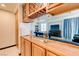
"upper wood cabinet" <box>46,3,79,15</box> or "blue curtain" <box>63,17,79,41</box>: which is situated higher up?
"upper wood cabinet" <box>46,3,79,15</box>

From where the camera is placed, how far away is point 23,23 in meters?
2.96

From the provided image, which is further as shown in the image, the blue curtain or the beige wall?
the beige wall

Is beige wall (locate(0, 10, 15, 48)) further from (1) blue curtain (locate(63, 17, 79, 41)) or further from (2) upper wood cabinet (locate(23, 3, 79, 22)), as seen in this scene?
(1) blue curtain (locate(63, 17, 79, 41))

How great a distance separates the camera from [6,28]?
169 centimetres

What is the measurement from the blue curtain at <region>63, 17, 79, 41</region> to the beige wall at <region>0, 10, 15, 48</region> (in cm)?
77

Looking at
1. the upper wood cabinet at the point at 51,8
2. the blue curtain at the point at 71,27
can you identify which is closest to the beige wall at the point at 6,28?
the upper wood cabinet at the point at 51,8

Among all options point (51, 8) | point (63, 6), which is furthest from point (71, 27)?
point (51, 8)

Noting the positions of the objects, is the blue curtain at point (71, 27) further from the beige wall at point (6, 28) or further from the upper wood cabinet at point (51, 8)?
the beige wall at point (6, 28)

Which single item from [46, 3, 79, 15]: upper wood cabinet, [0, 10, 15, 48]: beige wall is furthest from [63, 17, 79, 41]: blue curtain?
[0, 10, 15, 48]: beige wall

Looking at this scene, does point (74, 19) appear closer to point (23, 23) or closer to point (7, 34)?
point (7, 34)

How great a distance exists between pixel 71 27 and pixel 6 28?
913 millimetres

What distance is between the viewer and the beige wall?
5.49 ft

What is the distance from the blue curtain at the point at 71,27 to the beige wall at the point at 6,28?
2.51 feet

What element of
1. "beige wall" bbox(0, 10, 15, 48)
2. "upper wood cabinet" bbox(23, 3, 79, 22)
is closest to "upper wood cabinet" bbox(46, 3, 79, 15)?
"upper wood cabinet" bbox(23, 3, 79, 22)
